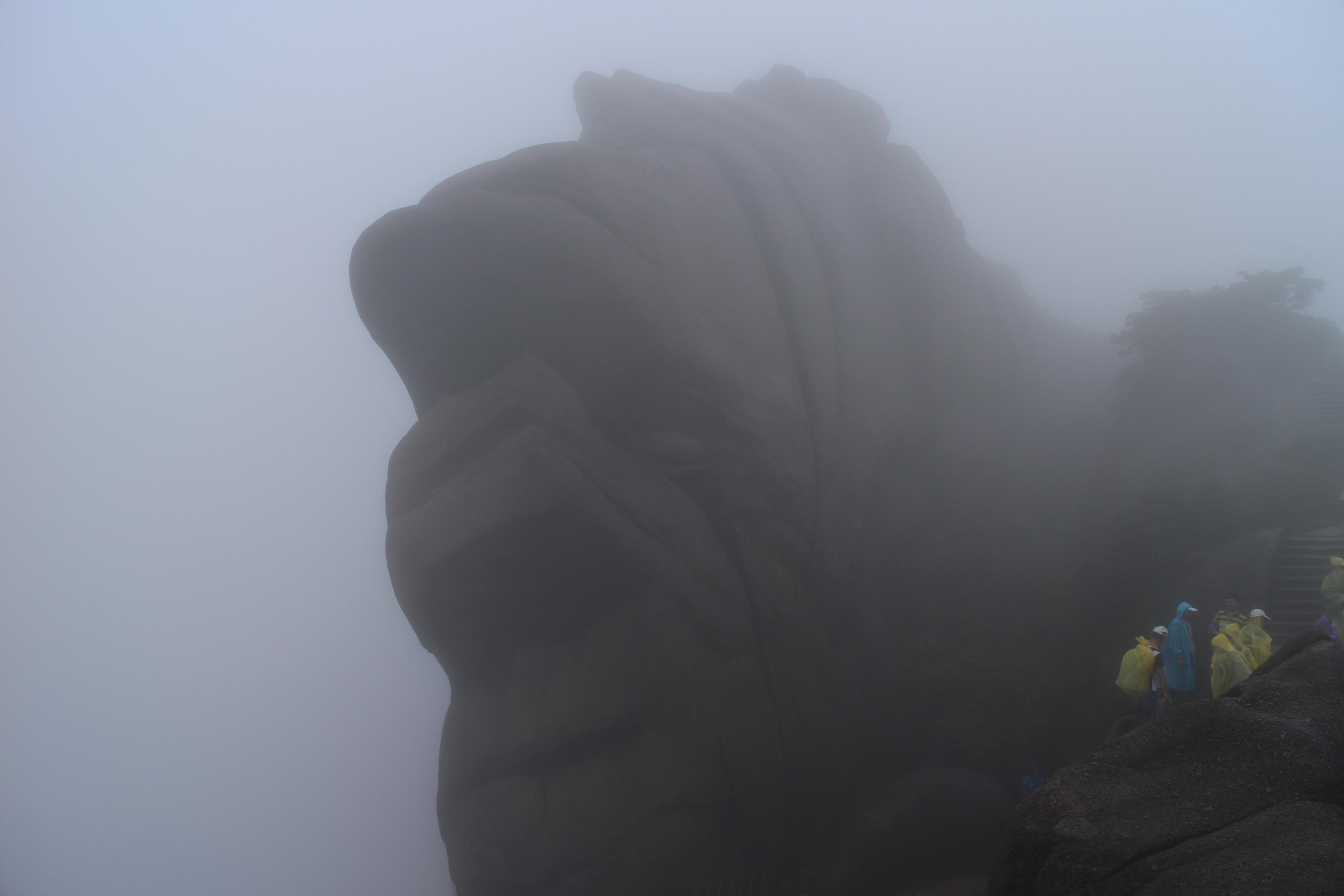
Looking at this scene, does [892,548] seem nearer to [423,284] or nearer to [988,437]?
[988,437]

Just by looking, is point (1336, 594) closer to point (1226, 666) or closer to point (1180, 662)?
point (1180, 662)

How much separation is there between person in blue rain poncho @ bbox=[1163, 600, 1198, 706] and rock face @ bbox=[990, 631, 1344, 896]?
94.0 inches

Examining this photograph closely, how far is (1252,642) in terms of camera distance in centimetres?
758

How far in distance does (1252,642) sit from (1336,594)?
157cm

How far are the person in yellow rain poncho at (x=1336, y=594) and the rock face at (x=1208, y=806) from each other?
3485 millimetres

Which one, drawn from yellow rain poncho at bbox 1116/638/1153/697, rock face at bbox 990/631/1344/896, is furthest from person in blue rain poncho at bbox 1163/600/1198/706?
rock face at bbox 990/631/1344/896

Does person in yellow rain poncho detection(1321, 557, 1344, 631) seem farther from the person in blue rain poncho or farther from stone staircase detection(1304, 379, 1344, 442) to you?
stone staircase detection(1304, 379, 1344, 442)

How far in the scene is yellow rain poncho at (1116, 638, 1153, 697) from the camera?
26.6 feet

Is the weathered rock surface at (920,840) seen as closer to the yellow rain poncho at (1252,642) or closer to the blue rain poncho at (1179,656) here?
the blue rain poncho at (1179,656)

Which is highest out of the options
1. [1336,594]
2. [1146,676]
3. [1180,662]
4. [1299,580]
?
[1336,594]

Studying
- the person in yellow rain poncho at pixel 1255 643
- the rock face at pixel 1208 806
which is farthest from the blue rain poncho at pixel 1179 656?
the rock face at pixel 1208 806

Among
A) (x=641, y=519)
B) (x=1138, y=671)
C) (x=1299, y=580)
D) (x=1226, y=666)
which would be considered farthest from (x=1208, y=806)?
(x=1299, y=580)

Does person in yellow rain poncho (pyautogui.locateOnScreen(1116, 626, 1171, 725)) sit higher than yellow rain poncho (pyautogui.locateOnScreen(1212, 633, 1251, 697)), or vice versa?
yellow rain poncho (pyautogui.locateOnScreen(1212, 633, 1251, 697))

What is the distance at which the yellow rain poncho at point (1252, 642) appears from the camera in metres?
7.44
